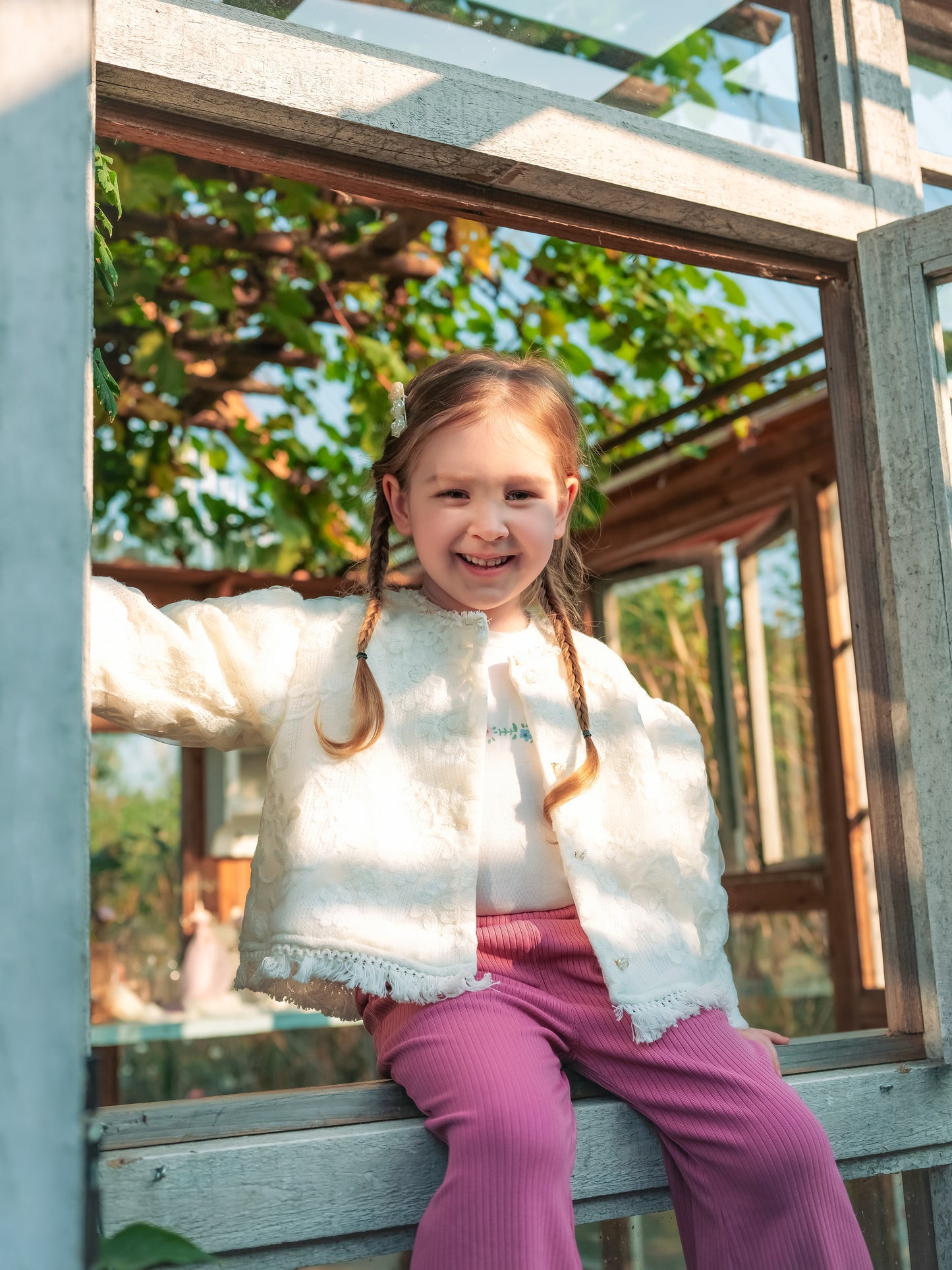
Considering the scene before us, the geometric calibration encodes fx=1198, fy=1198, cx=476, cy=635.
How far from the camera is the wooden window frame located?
2.84ft

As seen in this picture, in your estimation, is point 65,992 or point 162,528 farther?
point 162,528

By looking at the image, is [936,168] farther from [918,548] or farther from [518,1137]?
[518,1137]

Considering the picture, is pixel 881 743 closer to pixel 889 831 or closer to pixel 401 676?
pixel 889 831

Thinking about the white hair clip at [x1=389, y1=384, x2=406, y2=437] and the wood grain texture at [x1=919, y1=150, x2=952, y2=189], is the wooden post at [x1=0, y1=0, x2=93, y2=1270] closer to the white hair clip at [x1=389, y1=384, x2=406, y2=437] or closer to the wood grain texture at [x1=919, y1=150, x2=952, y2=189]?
the white hair clip at [x1=389, y1=384, x2=406, y2=437]

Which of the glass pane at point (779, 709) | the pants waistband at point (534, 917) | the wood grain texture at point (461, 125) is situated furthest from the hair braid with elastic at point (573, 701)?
the glass pane at point (779, 709)

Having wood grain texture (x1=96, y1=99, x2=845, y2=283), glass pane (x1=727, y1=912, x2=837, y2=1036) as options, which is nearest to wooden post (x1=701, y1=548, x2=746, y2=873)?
glass pane (x1=727, y1=912, x2=837, y2=1036)

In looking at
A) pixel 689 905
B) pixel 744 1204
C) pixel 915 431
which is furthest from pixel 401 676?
pixel 915 431

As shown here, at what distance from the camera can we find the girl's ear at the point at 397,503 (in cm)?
178

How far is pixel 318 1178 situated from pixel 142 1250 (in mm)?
414

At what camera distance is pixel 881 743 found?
1926 millimetres

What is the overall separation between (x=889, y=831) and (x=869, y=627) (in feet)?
1.08

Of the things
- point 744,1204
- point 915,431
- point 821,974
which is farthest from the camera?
point 821,974

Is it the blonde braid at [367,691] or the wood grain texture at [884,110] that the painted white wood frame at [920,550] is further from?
the blonde braid at [367,691]

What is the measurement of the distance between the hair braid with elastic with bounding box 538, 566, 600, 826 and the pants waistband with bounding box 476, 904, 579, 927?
0.39 ft
